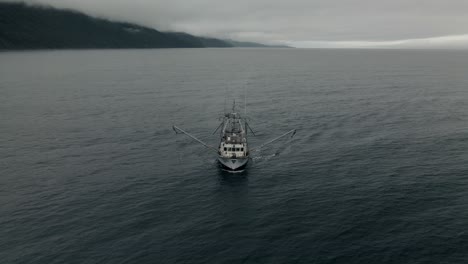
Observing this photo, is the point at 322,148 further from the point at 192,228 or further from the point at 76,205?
the point at 76,205

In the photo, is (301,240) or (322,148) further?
(322,148)

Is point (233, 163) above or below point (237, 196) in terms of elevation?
above

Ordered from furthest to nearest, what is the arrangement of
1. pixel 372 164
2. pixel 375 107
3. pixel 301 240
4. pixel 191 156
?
pixel 375 107 → pixel 191 156 → pixel 372 164 → pixel 301 240

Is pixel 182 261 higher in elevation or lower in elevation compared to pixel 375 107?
lower

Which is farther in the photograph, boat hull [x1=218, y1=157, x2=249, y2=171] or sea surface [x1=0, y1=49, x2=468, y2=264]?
boat hull [x1=218, y1=157, x2=249, y2=171]

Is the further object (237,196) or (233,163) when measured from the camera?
(233,163)

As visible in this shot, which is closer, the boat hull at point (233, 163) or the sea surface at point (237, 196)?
the sea surface at point (237, 196)

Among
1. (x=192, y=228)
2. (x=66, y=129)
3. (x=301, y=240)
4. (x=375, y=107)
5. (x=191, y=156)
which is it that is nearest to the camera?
(x=301, y=240)

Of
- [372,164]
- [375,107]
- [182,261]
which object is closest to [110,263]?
[182,261]
